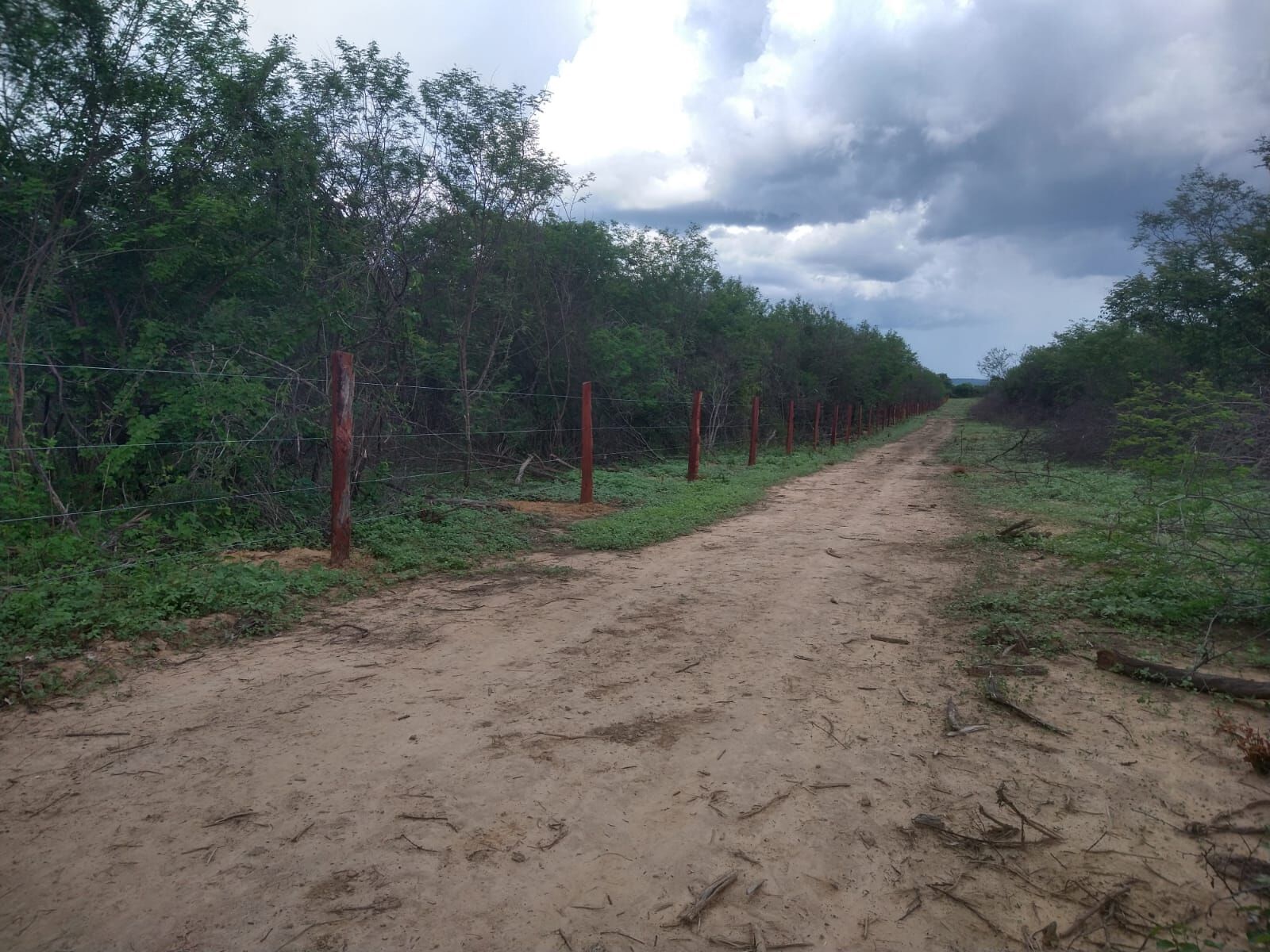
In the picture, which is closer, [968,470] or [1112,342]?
[968,470]

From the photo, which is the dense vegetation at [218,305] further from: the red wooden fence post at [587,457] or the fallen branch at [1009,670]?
the fallen branch at [1009,670]

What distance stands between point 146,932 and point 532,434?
550 inches

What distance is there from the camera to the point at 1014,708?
3984mm

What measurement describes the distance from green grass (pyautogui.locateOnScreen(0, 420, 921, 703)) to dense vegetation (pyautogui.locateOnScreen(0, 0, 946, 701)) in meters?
0.03

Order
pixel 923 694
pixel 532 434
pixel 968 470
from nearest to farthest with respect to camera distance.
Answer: pixel 923 694 → pixel 532 434 → pixel 968 470

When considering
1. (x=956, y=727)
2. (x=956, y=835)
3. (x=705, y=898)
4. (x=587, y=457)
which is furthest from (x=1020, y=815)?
(x=587, y=457)

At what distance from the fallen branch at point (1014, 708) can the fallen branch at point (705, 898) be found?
6.59 ft

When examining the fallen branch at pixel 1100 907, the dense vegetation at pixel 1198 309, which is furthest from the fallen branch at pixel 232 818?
the dense vegetation at pixel 1198 309

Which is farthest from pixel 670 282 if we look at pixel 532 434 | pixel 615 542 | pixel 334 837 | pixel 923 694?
pixel 334 837

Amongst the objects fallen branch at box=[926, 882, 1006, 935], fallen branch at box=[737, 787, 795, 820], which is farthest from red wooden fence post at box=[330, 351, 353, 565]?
fallen branch at box=[926, 882, 1006, 935]

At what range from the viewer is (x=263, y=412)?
8180mm

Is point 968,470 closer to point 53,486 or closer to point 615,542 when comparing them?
point 615,542

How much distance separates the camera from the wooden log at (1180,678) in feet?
13.4

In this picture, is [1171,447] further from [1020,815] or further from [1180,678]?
[1020,815]
